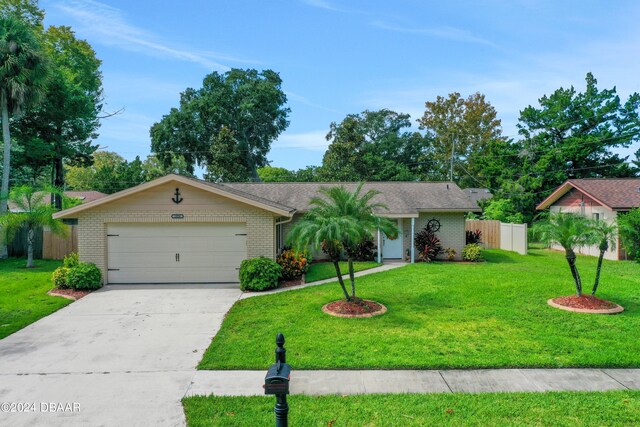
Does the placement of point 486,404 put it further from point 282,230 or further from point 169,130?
point 169,130

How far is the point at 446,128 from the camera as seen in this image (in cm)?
4497

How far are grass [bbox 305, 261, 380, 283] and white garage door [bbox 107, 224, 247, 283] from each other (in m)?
2.56

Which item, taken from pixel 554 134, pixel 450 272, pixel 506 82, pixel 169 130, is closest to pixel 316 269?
pixel 450 272

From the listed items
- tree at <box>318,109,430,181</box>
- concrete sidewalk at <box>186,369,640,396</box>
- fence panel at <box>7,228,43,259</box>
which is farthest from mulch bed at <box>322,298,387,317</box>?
tree at <box>318,109,430,181</box>

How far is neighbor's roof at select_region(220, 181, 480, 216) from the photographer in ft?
59.9

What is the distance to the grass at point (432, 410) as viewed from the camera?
4.82 metres

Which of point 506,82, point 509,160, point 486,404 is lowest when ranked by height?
point 486,404

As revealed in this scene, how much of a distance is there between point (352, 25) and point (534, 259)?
1342 centimetres

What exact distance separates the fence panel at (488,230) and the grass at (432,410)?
1875 cm

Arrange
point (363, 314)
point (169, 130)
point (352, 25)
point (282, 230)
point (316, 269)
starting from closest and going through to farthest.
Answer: point (363, 314)
point (352, 25)
point (316, 269)
point (282, 230)
point (169, 130)

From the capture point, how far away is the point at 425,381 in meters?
6.04

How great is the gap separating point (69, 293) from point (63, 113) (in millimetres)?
20113

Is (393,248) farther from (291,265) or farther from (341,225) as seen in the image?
(341,225)

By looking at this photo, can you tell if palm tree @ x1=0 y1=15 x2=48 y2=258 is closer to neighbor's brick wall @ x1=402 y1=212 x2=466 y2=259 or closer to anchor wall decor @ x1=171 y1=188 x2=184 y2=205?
anchor wall decor @ x1=171 y1=188 x2=184 y2=205
